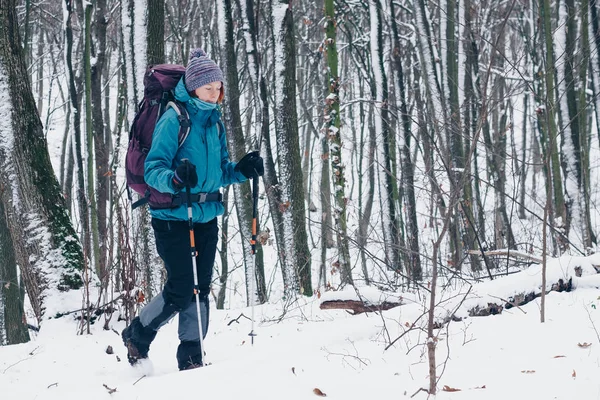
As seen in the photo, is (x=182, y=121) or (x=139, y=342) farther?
(x=139, y=342)

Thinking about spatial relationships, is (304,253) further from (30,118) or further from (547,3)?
(547,3)

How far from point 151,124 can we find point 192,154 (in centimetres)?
33

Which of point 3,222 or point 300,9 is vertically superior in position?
point 300,9

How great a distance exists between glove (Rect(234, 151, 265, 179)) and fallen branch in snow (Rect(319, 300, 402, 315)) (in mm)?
1314

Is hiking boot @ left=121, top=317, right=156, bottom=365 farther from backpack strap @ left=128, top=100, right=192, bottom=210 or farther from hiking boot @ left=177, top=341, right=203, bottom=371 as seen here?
backpack strap @ left=128, top=100, right=192, bottom=210

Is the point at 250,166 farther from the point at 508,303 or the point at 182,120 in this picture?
the point at 508,303

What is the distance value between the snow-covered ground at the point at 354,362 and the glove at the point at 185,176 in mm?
1080

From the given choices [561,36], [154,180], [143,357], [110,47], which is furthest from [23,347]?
[110,47]

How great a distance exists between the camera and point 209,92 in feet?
12.1

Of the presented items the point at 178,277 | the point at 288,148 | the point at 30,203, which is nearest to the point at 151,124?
the point at 178,277

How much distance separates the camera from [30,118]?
509cm

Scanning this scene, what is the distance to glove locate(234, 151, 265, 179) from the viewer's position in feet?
13.0

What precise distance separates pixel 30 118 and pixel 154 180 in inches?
91.0

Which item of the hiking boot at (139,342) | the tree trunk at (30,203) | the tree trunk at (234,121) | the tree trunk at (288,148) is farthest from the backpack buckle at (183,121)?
the tree trunk at (234,121)
